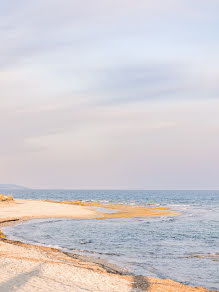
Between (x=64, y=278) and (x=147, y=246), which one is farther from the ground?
(x=64, y=278)

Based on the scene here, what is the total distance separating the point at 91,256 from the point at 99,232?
11720mm

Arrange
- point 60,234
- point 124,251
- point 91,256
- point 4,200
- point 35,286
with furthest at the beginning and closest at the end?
point 4,200
point 60,234
point 124,251
point 91,256
point 35,286

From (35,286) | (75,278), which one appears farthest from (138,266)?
(35,286)

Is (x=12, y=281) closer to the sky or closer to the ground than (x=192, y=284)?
closer to the sky

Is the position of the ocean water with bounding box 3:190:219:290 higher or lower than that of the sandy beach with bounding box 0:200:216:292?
lower

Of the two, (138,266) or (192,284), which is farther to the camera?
(138,266)

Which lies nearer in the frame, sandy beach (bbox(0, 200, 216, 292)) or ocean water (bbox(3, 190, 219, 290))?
sandy beach (bbox(0, 200, 216, 292))

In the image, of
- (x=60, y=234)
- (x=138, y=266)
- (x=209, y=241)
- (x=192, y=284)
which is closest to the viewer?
(x=192, y=284)

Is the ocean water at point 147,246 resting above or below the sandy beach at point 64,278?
below

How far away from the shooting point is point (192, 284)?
16.5m

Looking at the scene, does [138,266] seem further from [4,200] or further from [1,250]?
[4,200]

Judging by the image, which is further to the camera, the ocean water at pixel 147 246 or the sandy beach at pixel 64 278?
the ocean water at pixel 147 246

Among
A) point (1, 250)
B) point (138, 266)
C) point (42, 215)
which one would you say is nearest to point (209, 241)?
point (138, 266)

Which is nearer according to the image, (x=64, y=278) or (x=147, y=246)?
(x=64, y=278)
